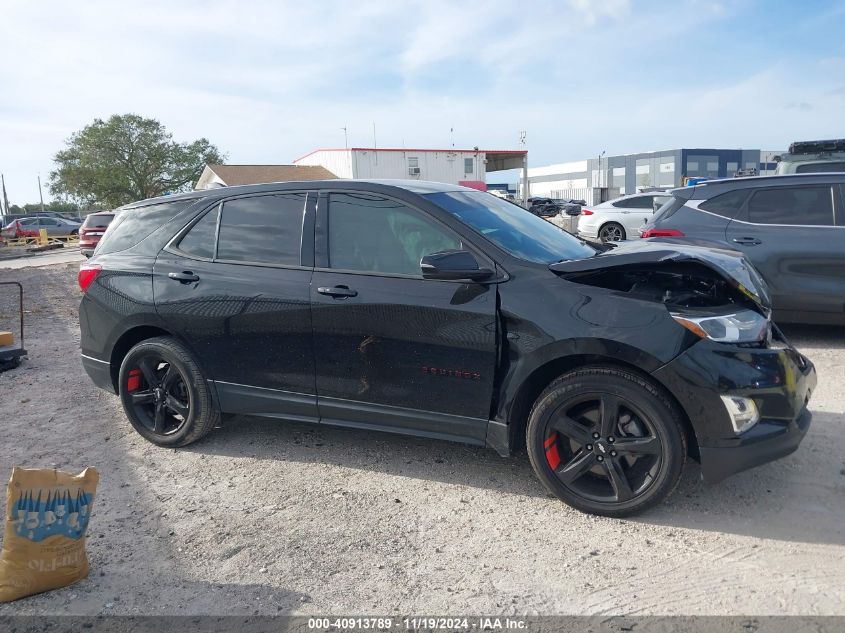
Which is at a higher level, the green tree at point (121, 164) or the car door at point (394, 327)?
the green tree at point (121, 164)

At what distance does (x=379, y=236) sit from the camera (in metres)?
3.92

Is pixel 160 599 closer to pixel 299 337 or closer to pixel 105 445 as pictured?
pixel 299 337

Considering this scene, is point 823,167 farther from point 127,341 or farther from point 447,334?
point 127,341

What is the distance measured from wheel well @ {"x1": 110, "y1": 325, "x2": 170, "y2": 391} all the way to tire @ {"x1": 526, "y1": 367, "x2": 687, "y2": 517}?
269cm

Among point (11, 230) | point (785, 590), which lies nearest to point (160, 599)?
point (785, 590)

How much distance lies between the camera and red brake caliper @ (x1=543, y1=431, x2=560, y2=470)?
346 centimetres

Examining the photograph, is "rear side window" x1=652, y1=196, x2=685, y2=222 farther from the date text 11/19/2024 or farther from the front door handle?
the date text 11/19/2024

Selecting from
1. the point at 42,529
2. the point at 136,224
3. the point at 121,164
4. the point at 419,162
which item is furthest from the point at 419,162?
the point at 42,529

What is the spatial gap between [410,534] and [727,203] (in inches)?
209

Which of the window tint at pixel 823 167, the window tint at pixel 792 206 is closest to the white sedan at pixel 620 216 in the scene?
the window tint at pixel 823 167

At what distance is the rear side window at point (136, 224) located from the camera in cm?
466

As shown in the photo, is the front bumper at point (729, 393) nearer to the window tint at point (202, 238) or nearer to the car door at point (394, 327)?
the car door at point (394, 327)

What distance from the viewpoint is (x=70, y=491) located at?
114 inches

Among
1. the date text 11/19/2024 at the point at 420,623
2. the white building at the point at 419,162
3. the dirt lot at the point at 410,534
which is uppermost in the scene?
the white building at the point at 419,162
